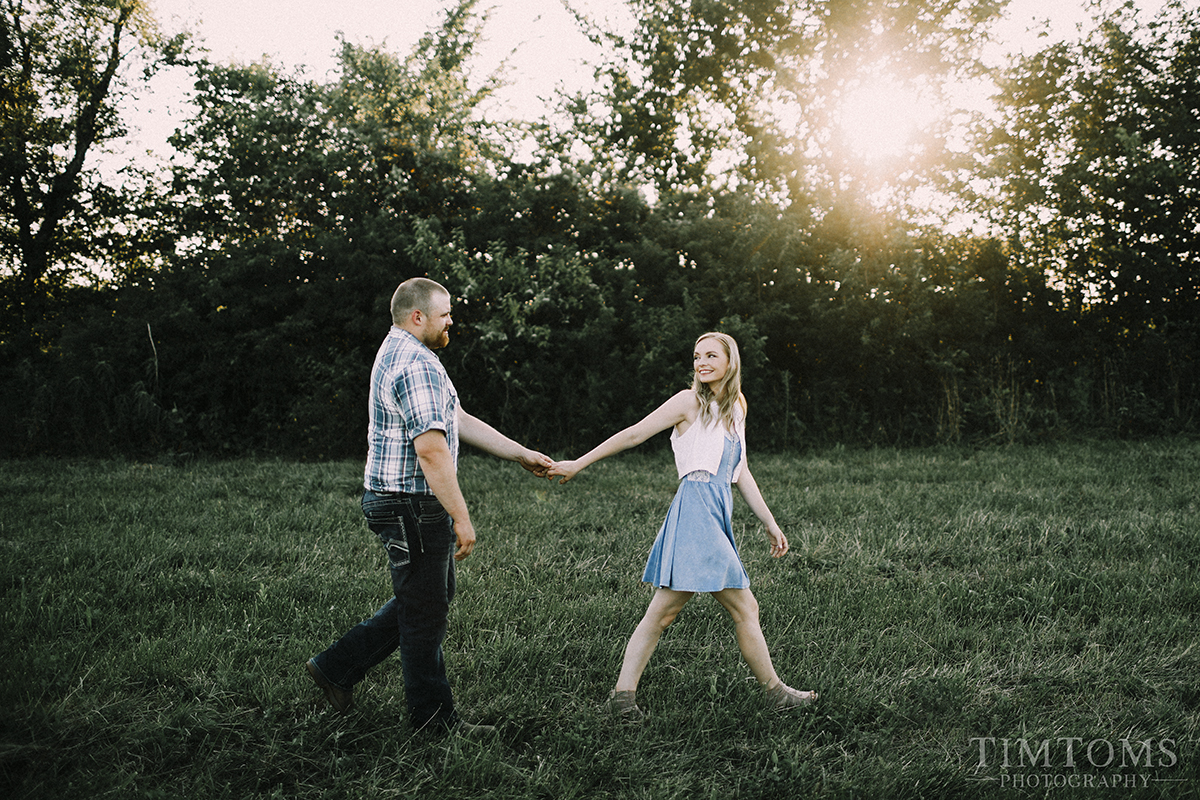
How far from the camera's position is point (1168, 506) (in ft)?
25.5

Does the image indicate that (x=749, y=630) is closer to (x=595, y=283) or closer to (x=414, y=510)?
(x=414, y=510)

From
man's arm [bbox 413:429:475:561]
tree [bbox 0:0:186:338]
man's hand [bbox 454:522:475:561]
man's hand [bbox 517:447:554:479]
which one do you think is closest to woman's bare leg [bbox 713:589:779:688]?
man's hand [bbox 517:447:554:479]

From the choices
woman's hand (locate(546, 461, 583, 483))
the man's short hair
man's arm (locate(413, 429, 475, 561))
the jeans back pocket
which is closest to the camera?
man's arm (locate(413, 429, 475, 561))

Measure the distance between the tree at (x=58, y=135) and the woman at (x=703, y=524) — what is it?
1577 centimetres

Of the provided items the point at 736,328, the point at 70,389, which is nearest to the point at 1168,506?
the point at 736,328

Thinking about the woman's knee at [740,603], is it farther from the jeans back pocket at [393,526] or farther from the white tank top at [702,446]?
the jeans back pocket at [393,526]

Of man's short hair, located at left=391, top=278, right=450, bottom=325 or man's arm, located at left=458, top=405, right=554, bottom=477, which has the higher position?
man's short hair, located at left=391, top=278, right=450, bottom=325

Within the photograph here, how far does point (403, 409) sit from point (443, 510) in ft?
1.56

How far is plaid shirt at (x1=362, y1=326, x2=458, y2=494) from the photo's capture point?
3.06m

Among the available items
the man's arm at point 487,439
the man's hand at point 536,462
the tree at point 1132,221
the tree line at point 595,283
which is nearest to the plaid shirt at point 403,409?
the man's arm at point 487,439

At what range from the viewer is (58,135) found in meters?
15.8

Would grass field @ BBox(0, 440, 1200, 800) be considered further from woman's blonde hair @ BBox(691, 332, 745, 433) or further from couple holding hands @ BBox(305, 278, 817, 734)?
woman's blonde hair @ BBox(691, 332, 745, 433)

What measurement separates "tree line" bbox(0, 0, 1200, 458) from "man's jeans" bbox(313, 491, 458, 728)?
346 inches

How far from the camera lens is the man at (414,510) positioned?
3.06 meters
